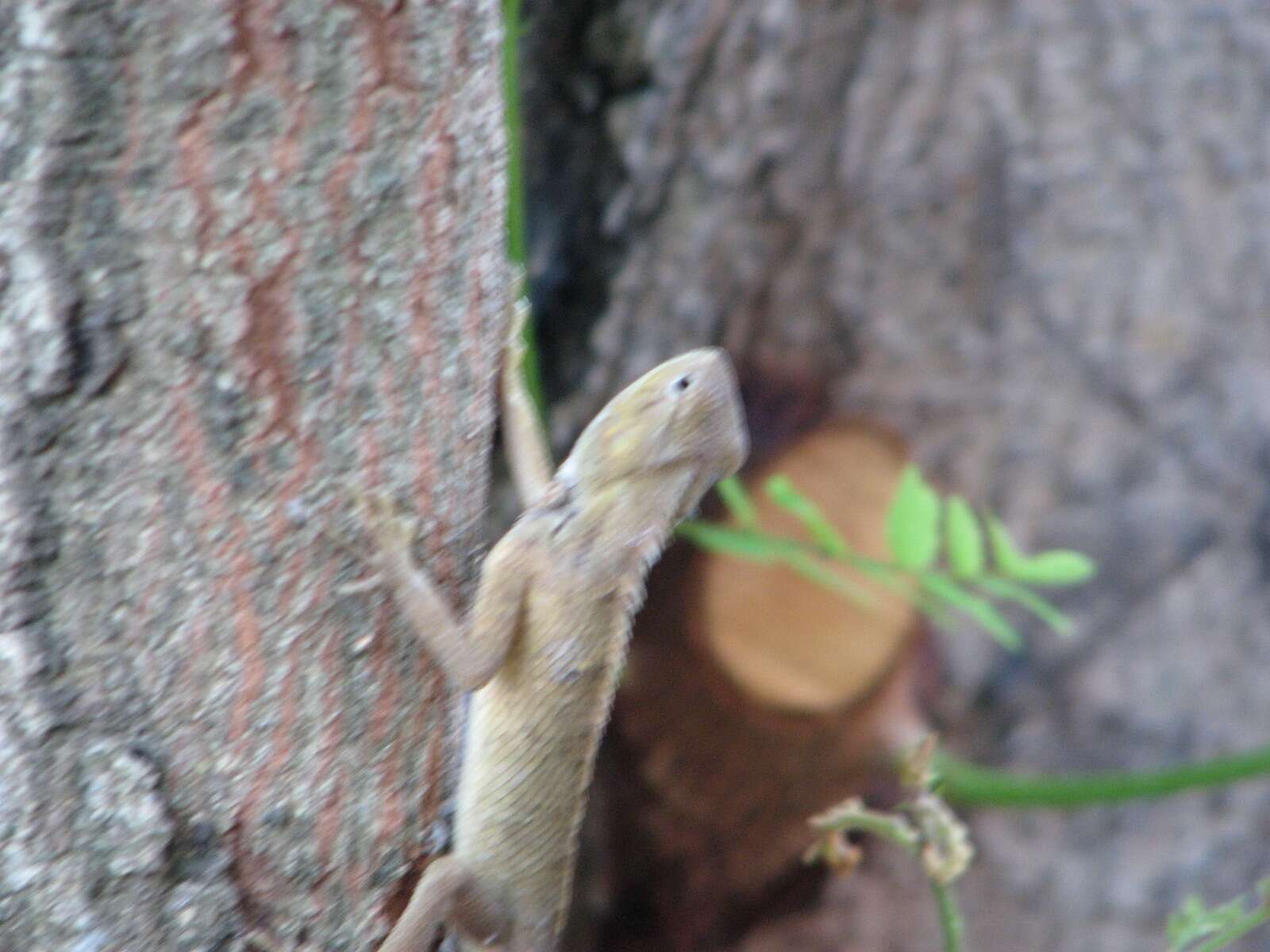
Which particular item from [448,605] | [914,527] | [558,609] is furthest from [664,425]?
[914,527]

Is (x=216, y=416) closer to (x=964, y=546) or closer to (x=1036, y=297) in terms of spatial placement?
(x=964, y=546)

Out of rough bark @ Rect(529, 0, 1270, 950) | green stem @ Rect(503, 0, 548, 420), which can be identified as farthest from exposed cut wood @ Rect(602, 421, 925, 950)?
green stem @ Rect(503, 0, 548, 420)

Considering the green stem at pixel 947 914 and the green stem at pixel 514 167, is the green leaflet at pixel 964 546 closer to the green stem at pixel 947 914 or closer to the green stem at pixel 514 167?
the green stem at pixel 947 914

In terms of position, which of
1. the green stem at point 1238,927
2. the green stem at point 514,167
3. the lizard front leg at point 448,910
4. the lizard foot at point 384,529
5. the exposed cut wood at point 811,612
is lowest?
the green stem at point 1238,927

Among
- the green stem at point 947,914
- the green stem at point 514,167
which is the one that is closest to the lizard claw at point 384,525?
the green stem at point 514,167

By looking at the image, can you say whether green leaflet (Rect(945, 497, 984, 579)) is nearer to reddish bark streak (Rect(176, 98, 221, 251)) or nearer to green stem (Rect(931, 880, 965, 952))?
green stem (Rect(931, 880, 965, 952))

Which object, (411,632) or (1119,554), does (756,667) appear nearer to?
(1119,554)
